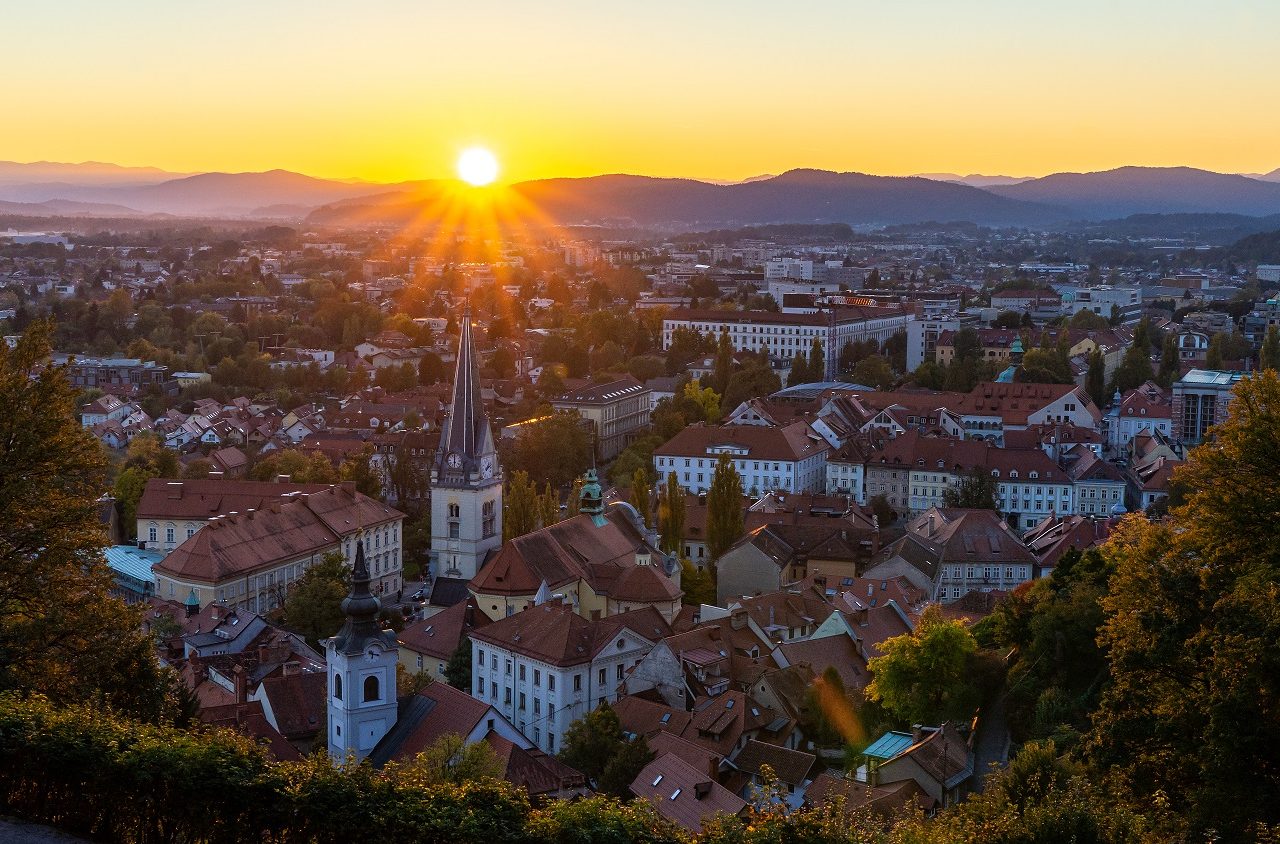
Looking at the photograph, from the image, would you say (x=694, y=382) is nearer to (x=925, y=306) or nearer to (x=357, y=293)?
(x=925, y=306)

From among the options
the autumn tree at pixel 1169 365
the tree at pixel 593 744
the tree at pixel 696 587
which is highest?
the autumn tree at pixel 1169 365

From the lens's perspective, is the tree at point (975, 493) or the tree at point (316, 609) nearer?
the tree at point (316, 609)

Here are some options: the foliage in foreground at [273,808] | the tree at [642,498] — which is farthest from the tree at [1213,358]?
the foliage in foreground at [273,808]

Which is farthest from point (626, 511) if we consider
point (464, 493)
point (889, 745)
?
point (889, 745)

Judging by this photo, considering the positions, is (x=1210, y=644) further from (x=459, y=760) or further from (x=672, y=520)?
(x=672, y=520)

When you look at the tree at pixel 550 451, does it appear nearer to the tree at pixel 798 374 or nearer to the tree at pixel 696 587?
the tree at pixel 696 587

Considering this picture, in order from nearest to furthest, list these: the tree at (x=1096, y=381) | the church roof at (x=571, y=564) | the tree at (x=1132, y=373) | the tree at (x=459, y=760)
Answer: the tree at (x=459, y=760) < the church roof at (x=571, y=564) < the tree at (x=1096, y=381) < the tree at (x=1132, y=373)

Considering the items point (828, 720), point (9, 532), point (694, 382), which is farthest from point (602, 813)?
point (694, 382)
